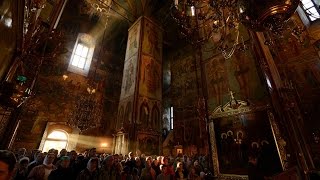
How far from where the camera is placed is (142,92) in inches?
407

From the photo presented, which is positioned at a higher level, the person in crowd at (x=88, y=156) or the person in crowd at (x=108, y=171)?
the person in crowd at (x=88, y=156)

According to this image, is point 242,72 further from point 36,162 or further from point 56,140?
point 56,140

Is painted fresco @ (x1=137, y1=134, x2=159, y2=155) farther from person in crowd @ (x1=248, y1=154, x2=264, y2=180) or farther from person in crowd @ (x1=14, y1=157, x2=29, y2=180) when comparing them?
person in crowd @ (x1=14, y1=157, x2=29, y2=180)

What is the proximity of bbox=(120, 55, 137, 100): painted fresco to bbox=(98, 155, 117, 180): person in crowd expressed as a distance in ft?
21.8

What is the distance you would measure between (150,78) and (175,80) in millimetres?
3070

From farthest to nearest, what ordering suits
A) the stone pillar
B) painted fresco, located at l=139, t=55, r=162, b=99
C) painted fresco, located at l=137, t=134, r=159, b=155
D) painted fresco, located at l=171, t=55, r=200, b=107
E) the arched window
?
1. painted fresco, located at l=171, t=55, r=200, b=107
2. the arched window
3. painted fresco, located at l=139, t=55, r=162, b=99
4. the stone pillar
5. painted fresco, located at l=137, t=134, r=159, b=155

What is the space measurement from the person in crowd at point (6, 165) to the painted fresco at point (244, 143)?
19.8ft

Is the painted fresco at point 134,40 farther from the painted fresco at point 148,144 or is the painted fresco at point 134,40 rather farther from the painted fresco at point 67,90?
the painted fresco at point 148,144

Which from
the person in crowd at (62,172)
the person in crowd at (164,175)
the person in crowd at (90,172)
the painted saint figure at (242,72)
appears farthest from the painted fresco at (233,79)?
the person in crowd at (62,172)

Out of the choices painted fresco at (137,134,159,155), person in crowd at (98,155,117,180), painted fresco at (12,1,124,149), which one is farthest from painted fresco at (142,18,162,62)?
person in crowd at (98,155,117,180)

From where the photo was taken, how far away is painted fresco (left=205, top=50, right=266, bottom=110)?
7.89m

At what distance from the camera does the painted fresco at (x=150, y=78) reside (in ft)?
34.9

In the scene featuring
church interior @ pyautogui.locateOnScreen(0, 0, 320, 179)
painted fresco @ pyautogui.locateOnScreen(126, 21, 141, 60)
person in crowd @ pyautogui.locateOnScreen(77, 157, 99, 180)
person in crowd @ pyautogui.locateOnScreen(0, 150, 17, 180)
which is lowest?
person in crowd @ pyautogui.locateOnScreen(77, 157, 99, 180)

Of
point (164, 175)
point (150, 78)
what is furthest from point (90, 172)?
point (150, 78)
